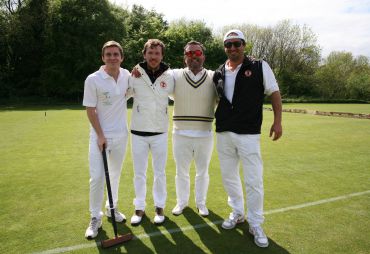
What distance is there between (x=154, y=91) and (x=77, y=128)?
10.6 m

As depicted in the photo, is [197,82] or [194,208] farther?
[194,208]

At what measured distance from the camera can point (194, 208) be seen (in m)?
5.43

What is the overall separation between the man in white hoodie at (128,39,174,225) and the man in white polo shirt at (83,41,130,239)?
0.21m

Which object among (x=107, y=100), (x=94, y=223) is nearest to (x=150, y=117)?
(x=107, y=100)

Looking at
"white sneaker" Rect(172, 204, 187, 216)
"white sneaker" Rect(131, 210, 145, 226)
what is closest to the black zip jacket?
"white sneaker" Rect(172, 204, 187, 216)

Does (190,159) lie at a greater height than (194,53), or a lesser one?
lesser

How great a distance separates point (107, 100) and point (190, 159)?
5.09ft

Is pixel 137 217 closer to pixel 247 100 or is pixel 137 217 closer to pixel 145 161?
pixel 145 161

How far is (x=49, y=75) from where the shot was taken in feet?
114

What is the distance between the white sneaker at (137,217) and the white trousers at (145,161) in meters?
0.06

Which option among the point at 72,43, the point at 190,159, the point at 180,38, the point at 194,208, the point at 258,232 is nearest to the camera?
the point at 258,232

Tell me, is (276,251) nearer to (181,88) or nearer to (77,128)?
(181,88)

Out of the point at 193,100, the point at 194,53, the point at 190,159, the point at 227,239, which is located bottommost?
the point at 227,239

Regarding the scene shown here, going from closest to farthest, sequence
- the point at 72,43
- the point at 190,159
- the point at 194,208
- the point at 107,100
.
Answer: the point at 107,100
the point at 190,159
the point at 194,208
the point at 72,43
